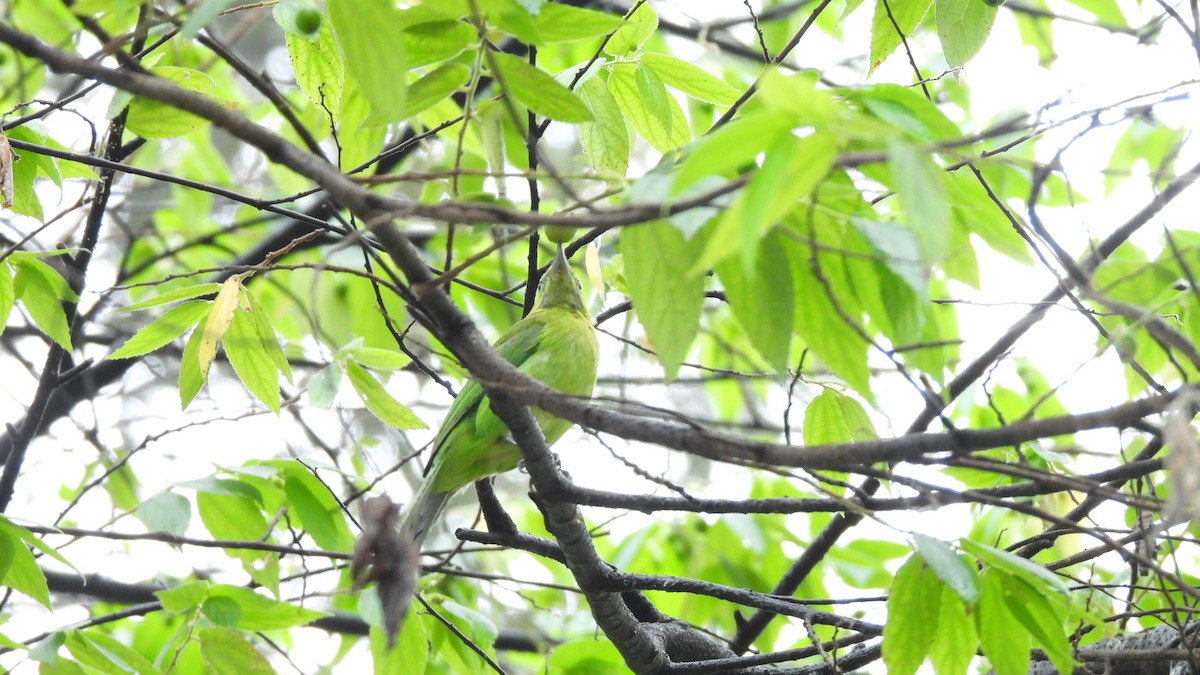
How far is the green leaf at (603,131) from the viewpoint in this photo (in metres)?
2.82

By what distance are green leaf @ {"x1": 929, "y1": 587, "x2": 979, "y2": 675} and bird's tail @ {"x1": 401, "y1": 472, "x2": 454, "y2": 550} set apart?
6.88 ft

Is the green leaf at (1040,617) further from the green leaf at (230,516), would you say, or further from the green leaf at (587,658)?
the green leaf at (230,516)

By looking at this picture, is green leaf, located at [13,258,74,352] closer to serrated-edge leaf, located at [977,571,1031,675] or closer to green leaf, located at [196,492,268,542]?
green leaf, located at [196,492,268,542]

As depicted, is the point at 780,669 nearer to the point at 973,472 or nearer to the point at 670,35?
the point at 973,472

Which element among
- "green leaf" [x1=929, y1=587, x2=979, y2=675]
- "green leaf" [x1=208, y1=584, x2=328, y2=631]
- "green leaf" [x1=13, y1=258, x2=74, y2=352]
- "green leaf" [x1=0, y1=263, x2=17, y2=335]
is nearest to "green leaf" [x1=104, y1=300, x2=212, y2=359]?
"green leaf" [x1=13, y1=258, x2=74, y2=352]

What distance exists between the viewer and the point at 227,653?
3010 mm

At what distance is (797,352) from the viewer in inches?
135

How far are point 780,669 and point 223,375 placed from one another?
6708 mm

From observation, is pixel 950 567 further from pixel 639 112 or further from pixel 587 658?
pixel 587 658

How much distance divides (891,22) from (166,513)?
8.43 feet

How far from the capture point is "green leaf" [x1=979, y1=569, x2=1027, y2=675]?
214cm

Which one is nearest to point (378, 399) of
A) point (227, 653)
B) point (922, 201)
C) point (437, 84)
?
point (227, 653)

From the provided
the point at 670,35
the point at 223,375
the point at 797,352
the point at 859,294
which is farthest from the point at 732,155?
the point at 223,375

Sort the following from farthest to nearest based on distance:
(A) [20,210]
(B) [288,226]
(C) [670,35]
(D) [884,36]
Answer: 1. (C) [670,35]
2. (B) [288,226]
3. (A) [20,210]
4. (D) [884,36]
